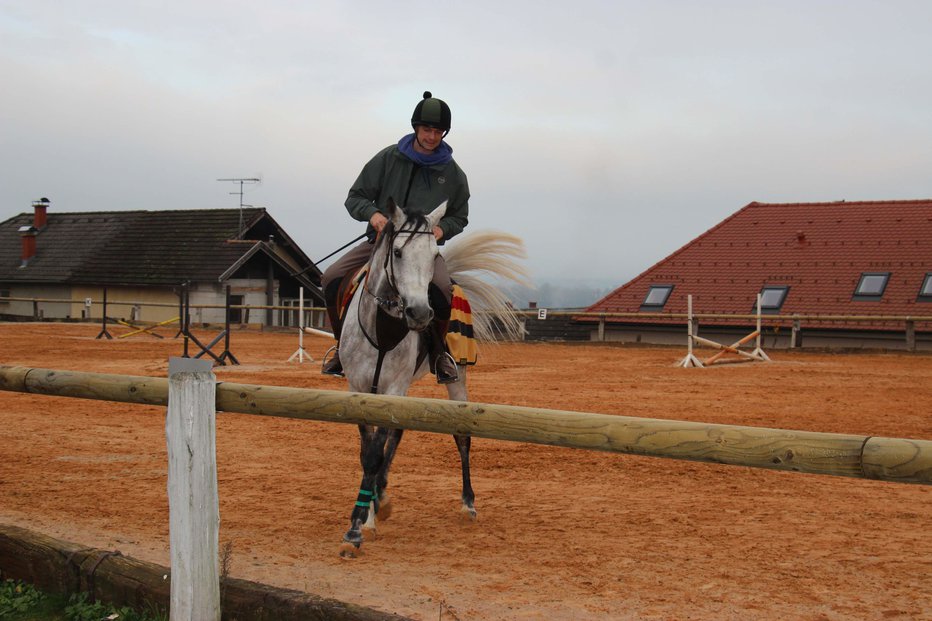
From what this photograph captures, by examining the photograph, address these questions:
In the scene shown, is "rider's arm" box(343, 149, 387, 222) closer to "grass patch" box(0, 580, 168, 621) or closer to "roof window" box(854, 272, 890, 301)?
"grass patch" box(0, 580, 168, 621)

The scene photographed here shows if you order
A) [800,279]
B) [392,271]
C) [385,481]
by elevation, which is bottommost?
[385,481]

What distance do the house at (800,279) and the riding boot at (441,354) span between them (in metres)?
21.9

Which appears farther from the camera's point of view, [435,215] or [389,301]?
[435,215]

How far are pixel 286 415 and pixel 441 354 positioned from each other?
2.02 meters

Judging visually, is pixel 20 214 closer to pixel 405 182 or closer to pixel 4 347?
pixel 4 347

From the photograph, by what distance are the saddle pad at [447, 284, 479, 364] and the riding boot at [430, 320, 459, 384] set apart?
0.08 meters

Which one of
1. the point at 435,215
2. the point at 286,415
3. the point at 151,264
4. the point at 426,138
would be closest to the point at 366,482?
the point at 286,415

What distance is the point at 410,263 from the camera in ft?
17.0

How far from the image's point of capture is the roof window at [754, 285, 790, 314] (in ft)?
98.1

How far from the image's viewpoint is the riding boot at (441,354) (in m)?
5.89

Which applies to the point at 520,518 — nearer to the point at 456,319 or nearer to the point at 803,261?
the point at 456,319

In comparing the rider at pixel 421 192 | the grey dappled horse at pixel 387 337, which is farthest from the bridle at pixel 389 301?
the rider at pixel 421 192

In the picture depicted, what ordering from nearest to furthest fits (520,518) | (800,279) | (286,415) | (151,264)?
(286,415), (520,518), (800,279), (151,264)

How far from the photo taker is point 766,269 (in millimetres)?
31641
